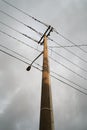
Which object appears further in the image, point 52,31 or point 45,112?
point 52,31

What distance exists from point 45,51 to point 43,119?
386 cm

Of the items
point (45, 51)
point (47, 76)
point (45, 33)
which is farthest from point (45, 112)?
point (45, 33)

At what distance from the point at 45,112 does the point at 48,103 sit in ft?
1.21

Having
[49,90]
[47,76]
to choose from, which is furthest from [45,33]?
[49,90]

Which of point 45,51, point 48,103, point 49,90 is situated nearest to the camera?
point 48,103

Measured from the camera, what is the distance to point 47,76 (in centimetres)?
671

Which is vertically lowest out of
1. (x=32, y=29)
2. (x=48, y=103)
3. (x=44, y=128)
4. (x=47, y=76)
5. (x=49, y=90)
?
(x=44, y=128)

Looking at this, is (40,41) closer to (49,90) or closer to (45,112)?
(49,90)

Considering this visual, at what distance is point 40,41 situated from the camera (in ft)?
36.6

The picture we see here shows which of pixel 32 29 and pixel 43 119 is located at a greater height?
pixel 32 29

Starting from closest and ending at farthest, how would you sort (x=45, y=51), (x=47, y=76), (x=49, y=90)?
(x=49, y=90)
(x=47, y=76)
(x=45, y=51)

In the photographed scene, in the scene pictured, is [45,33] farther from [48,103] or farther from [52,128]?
[52,128]

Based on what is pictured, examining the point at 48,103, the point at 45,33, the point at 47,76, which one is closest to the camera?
the point at 48,103

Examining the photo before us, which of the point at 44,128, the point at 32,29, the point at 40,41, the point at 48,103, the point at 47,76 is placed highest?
the point at 32,29
